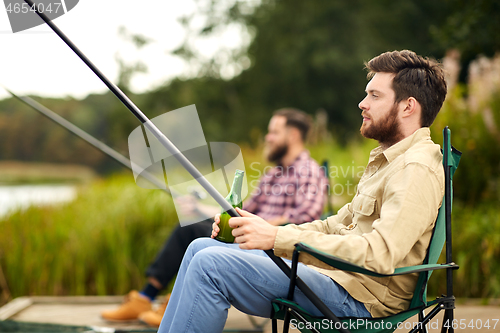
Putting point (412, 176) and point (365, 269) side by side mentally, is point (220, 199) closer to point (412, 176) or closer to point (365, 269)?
point (365, 269)

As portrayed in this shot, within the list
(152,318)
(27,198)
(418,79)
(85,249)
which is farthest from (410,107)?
(27,198)

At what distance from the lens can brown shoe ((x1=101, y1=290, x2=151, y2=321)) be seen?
8.62 feet

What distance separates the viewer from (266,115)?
1541 cm

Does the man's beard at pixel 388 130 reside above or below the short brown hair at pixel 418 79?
below

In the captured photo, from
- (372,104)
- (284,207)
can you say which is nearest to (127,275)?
(284,207)

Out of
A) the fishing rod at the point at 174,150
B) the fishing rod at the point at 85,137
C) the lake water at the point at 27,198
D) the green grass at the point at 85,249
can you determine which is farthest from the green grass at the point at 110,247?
the fishing rod at the point at 174,150

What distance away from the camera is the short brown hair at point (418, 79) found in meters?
1.40

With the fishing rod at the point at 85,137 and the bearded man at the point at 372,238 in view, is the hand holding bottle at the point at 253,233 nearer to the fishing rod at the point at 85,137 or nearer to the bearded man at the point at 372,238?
the bearded man at the point at 372,238

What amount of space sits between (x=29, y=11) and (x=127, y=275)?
8.43 feet

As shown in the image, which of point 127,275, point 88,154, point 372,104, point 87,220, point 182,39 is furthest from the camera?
point 88,154

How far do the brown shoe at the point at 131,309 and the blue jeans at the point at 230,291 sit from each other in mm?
1362

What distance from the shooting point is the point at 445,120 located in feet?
13.3

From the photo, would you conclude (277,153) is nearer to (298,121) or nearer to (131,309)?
(298,121)

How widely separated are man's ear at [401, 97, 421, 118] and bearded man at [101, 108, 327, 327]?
3.78 feet
